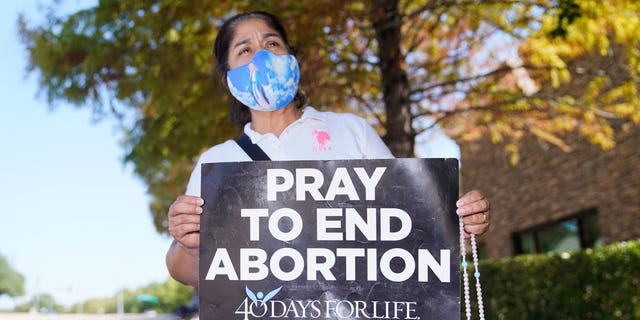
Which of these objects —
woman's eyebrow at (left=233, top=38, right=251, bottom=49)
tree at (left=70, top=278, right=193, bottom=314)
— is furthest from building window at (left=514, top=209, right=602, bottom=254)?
tree at (left=70, top=278, right=193, bottom=314)

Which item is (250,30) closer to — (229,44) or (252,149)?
(229,44)

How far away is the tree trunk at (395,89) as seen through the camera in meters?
7.05

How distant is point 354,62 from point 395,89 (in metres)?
0.55

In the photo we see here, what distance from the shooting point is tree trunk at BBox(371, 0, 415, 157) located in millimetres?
7051

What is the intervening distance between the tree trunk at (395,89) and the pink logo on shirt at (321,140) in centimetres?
424

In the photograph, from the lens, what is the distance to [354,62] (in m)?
7.40

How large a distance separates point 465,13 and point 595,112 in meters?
1.76

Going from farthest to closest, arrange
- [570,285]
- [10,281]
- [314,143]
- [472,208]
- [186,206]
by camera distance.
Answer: [10,281] → [570,285] → [314,143] → [186,206] → [472,208]

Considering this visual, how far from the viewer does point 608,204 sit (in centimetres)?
1081

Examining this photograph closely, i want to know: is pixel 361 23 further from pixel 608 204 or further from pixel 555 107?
pixel 608 204

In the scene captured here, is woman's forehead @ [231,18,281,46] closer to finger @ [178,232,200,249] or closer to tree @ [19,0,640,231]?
finger @ [178,232,200,249]

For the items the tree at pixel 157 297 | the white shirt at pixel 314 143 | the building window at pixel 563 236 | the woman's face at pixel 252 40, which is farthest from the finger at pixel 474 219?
the tree at pixel 157 297

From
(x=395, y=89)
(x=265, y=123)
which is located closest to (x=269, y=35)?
(x=265, y=123)

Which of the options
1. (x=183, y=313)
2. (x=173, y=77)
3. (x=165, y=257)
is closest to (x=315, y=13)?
(x=173, y=77)
